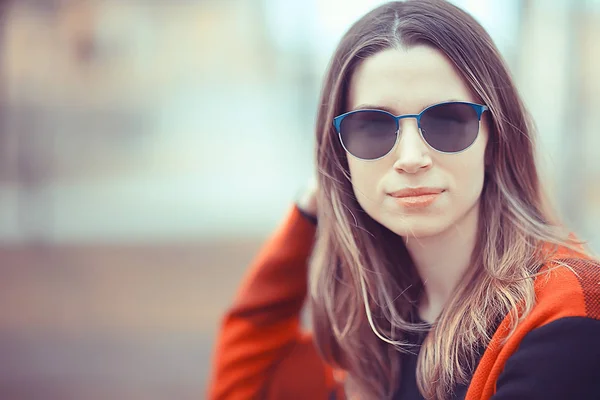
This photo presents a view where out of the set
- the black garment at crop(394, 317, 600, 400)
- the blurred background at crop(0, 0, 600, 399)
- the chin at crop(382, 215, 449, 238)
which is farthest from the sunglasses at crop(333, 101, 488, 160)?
the blurred background at crop(0, 0, 600, 399)

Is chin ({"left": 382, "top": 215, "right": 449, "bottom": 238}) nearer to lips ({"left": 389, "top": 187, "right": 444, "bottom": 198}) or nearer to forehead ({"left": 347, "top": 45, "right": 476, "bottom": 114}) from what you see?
lips ({"left": 389, "top": 187, "right": 444, "bottom": 198})

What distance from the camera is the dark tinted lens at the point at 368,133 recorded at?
1335 millimetres

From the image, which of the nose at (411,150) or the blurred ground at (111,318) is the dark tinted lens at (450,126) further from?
the blurred ground at (111,318)

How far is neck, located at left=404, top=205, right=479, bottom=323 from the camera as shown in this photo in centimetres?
142

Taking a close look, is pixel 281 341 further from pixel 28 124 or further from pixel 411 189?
pixel 28 124

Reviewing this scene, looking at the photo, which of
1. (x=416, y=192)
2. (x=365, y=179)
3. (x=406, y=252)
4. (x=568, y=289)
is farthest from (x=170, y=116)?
(x=568, y=289)

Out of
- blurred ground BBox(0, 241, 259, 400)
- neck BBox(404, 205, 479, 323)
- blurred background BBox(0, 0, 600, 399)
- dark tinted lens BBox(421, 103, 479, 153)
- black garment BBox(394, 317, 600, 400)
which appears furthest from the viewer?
blurred background BBox(0, 0, 600, 399)

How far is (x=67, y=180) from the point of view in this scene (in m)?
7.72

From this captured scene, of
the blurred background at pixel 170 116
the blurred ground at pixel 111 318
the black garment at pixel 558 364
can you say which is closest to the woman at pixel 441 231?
the black garment at pixel 558 364

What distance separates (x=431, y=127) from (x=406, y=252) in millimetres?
421

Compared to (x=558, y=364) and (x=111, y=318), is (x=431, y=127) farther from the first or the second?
(x=111, y=318)

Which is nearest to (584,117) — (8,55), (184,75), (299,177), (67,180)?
(299,177)

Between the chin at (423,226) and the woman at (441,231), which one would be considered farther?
the chin at (423,226)

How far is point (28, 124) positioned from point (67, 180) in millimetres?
844
